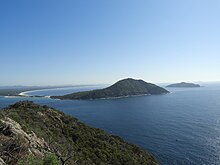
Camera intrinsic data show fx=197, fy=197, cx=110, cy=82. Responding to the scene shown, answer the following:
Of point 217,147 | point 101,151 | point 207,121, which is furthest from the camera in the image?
point 207,121

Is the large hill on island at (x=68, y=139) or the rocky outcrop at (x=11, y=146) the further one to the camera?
the large hill on island at (x=68, y=139)

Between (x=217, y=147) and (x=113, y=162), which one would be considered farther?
(x=217, y=147)

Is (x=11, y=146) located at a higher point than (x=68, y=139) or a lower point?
higher

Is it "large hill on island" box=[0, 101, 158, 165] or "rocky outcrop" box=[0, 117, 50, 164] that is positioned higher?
"rocky outcrop" box=[0, 117, 50, 164]

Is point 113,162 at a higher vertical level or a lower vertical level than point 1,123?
lower

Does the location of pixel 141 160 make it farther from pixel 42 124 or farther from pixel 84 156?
pixel 42 124

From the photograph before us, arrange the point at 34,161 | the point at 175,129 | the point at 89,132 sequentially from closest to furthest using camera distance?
the point at 34,161 < the point at 89,132 < the point at 175,129

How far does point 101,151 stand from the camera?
1687 inches

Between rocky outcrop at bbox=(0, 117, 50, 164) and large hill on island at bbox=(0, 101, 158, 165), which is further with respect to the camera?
large hill on island at bbox=(0, 101, 158, 165)

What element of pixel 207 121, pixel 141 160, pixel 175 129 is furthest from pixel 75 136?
pixel 207 121

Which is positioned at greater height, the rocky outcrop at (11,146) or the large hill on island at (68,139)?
the rocky outcrop at (11,146)

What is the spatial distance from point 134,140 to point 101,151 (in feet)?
96.9

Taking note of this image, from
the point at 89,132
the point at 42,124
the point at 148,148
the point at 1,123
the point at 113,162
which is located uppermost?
the point at 1,123

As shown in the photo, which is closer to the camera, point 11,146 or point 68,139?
point 11,146
